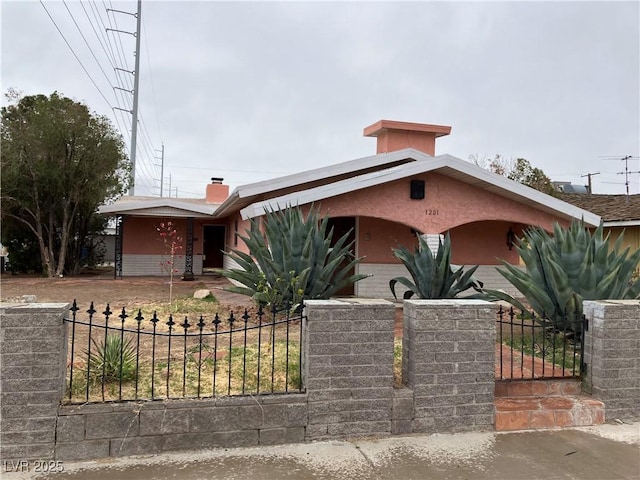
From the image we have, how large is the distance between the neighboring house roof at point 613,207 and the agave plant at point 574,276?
12.4 m

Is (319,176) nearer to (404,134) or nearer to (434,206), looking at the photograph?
(434,206)

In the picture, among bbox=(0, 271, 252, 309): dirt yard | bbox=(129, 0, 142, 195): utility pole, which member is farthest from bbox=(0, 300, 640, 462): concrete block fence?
bbox=(129, 0, 142, 195): utility pole

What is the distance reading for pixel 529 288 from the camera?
6.80 metres

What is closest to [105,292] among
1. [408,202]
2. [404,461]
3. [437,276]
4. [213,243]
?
[408,202]

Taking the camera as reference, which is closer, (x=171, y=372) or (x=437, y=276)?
(x=171, y=372)

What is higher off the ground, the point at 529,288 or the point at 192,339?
the point at 529,288

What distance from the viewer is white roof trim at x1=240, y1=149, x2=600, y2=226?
10297 mm

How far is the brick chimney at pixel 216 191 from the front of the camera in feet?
79.8

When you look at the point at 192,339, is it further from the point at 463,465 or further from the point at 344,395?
the point at 463,465

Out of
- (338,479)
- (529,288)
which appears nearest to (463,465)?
(338,479)

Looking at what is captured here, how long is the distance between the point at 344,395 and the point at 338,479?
887mm

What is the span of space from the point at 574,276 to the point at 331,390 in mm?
4131

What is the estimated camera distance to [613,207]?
21.2 m

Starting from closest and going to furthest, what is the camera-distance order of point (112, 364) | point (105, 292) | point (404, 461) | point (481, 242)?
point (404, 461) → point (112, 364) → point (105, 292) → point (481, 242)
